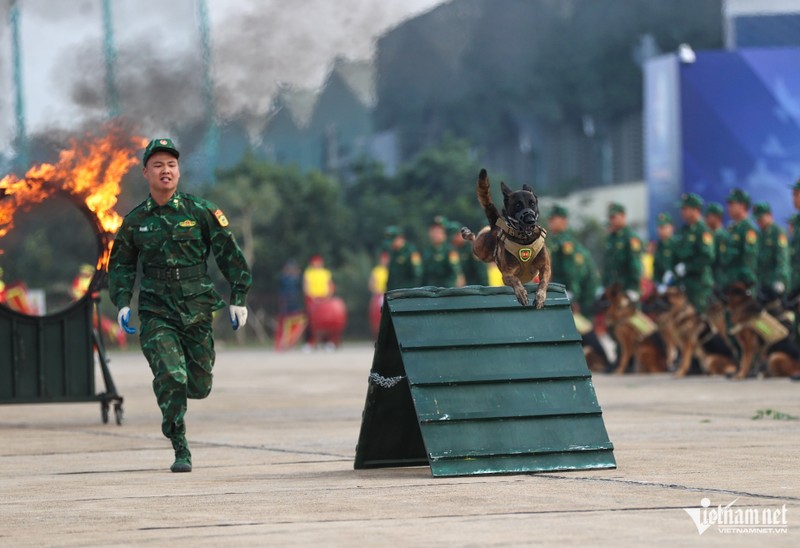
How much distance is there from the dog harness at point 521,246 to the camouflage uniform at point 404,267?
46.7 ft

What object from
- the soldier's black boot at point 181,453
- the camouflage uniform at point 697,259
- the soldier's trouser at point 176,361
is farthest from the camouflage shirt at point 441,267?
the soldier's black boot at point 181,453

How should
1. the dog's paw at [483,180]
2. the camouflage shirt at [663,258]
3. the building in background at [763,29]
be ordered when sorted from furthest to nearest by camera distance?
the building in background at [763,29]
the camouflage shirt at [663,258]
the dog's paw at [483,180]

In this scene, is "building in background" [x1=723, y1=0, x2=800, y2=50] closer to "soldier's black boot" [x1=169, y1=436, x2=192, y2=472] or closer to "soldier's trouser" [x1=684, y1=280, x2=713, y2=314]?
"soldier's trouser" [x1=684, y1=280, x2=713, y2=314]

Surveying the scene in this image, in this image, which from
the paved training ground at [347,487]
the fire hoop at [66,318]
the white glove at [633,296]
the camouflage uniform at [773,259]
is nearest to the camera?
the paved training ground at [347,487]

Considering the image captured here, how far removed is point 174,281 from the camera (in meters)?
9.56

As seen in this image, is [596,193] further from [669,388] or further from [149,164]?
[149,164]

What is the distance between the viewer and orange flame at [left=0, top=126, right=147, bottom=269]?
13320 millimetres

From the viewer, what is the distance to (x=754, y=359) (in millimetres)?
18859

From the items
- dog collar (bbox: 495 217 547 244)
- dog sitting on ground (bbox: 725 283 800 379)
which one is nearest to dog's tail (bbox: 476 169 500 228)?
dog collar (bbox: 495 217 547 244)

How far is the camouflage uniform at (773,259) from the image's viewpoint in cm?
1866

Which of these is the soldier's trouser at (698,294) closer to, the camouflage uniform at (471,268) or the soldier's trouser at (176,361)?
the camouflage uniform at (471,268)

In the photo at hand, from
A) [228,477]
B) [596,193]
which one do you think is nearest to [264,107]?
[228,477]

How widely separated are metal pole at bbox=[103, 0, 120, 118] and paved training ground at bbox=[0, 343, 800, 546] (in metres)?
5.85

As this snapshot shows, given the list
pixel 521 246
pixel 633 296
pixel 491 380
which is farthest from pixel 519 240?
pixel 633 296
